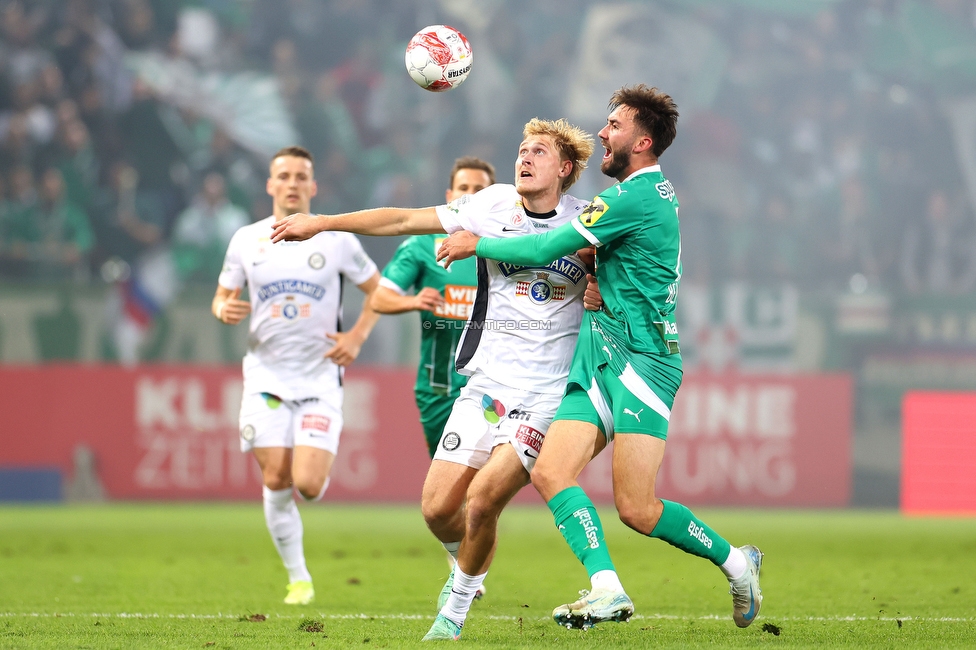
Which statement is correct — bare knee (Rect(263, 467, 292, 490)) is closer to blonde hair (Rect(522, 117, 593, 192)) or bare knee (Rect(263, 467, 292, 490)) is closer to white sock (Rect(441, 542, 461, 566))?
white sock (Rect(441, 542, 461, 566))

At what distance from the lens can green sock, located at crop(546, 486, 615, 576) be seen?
466 centimetres

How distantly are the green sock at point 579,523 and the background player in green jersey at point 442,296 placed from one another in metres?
2.33

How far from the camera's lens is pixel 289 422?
704 cm

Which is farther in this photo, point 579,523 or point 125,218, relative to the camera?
point 125,218

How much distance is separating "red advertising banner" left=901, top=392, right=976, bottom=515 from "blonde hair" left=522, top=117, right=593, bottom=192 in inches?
389

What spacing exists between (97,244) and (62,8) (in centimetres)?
369

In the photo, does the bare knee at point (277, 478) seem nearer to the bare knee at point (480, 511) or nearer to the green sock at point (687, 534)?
the bare knee at point (480, 511)

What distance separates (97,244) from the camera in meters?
15.9

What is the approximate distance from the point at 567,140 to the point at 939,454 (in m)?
10.3

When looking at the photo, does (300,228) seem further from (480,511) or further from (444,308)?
(444,308)

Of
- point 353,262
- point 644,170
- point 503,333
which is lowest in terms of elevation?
point 503,333

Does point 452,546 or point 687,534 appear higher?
point 687,534

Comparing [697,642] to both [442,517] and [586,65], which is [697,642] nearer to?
[442,517]

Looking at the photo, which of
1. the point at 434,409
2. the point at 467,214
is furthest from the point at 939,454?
the point at 467,214
